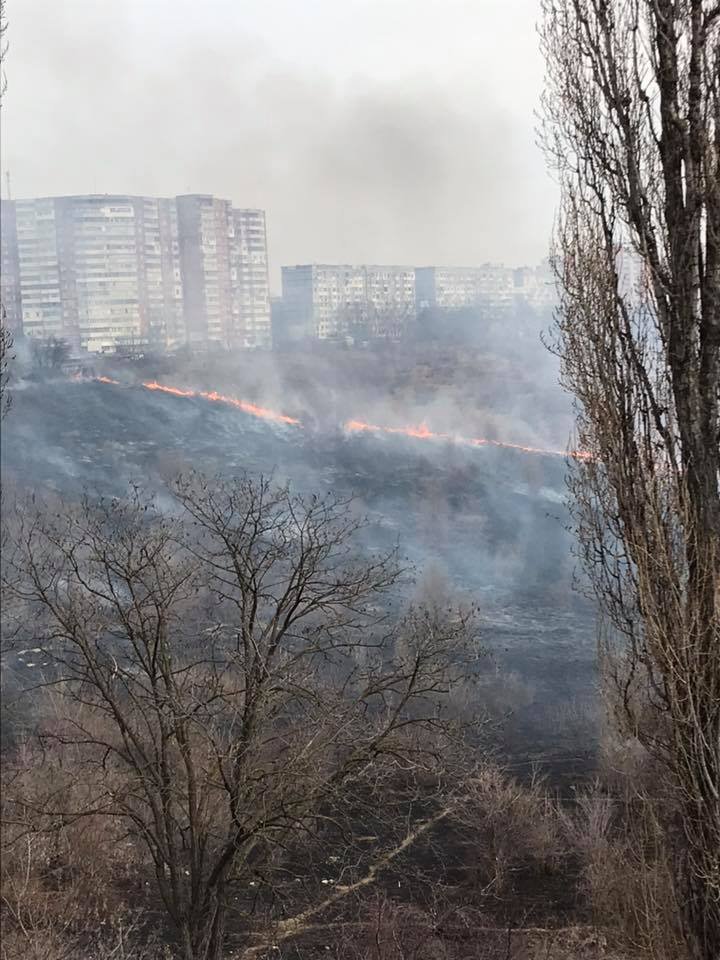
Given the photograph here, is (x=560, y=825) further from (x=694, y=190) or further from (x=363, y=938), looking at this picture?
(x=694, y=190)

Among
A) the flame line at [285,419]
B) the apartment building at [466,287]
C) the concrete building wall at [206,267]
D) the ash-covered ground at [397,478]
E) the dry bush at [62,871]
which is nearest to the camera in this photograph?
the dry bush at [62,871]

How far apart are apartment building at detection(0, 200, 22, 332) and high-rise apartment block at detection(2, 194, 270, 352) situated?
3 cm

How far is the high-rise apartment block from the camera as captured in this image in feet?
104

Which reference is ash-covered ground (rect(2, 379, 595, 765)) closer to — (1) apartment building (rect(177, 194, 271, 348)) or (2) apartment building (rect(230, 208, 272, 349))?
(1) apartment building (rect(177, 194, 271, 348))

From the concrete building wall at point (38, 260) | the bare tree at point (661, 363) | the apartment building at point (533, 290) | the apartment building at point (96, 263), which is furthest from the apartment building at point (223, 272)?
the bare tree at point (661, 363)

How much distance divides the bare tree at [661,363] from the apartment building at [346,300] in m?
28.3

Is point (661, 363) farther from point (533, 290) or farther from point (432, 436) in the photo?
point (533, 290)

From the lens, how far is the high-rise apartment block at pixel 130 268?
31578 mm

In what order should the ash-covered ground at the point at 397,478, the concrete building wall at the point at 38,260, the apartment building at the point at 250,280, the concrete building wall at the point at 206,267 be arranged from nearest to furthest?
the ash-covered ground at the point at 397,478 → the concrete building wall at the point at 38,260 → the concrete building wall at the point at 206,267 → the apartment building at the point at 250,280

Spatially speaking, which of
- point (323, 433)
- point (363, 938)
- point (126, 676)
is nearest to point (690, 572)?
point (126, 676)

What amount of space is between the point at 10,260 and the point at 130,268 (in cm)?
382

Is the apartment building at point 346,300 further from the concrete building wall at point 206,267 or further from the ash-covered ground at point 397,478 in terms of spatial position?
the ash-covered ground at point 397,478

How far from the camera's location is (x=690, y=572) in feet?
20.0

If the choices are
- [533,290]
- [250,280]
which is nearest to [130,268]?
[250,280]
